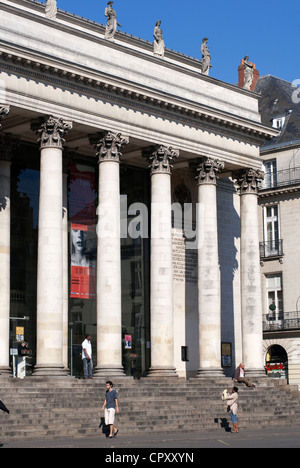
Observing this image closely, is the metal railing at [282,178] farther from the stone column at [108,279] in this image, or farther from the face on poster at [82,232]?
the stone column at [108,279]

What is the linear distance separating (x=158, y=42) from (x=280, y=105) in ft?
91.1

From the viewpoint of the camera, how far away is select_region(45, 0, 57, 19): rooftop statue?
4425 cm

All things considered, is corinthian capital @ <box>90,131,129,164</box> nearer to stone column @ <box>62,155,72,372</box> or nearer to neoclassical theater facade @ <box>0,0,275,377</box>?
neoclassical theater facade @ <box>0,0,275,377</box>

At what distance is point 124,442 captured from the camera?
32.1 meters

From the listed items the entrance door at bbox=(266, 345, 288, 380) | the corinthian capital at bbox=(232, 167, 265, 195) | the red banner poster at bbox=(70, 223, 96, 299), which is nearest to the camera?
the red banner poster at bbox=(70, 223, 96, 299)

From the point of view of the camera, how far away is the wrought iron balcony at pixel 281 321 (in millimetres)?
65938

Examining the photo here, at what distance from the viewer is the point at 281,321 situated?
219ft

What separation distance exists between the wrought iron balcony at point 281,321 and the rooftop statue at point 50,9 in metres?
30.0

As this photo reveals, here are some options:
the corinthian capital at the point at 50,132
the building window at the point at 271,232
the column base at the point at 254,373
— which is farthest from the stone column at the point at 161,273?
the building window at the point at 271,232

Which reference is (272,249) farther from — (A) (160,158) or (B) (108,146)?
(B) (108,146)

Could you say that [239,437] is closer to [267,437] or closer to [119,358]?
[267,437]

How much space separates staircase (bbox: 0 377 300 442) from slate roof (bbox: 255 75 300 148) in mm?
28472

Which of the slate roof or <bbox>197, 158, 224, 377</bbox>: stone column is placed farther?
the slate roof

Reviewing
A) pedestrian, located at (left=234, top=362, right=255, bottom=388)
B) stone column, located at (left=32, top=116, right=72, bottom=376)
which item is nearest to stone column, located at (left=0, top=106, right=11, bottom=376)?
stone column, located at (left=32, top=116, right=72, bottom=376)
